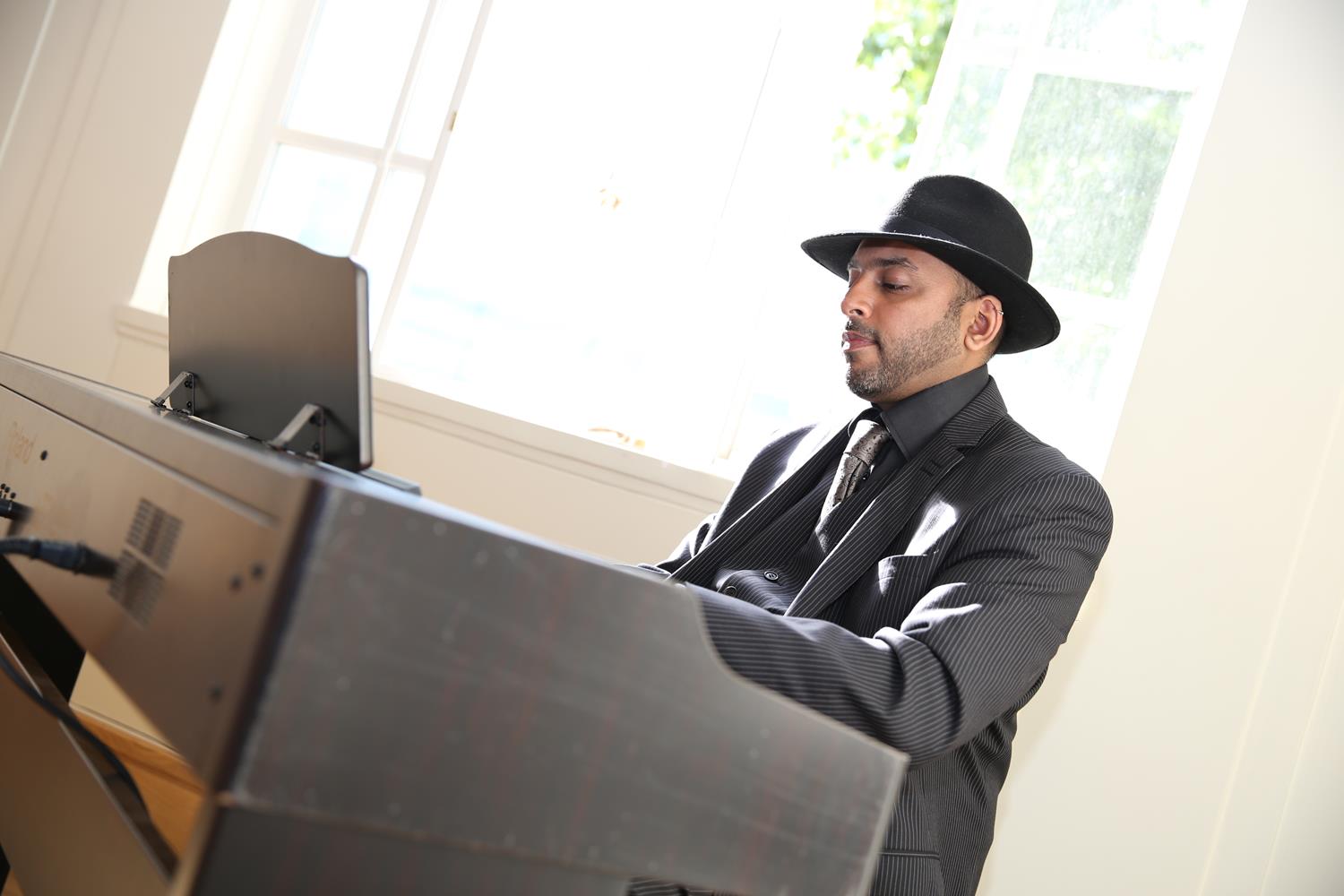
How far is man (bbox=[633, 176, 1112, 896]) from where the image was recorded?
3.61 ft

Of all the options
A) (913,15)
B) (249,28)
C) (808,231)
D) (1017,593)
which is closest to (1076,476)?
(1017,593)

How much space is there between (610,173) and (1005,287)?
142cm

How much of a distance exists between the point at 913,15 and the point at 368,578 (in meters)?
7.47

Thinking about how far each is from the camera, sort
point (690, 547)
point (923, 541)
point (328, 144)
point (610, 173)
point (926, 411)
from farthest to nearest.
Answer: point (328, 144)
point (610, 173)
point (690, 547)
point (926, 411)
point (923, 541)

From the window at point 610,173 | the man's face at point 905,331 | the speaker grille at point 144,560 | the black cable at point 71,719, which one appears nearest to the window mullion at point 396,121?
the window at point 610,173

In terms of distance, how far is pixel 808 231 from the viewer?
2822mm

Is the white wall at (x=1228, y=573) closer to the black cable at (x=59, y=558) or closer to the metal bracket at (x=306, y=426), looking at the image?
the metal bracket at (x=306, y=426)

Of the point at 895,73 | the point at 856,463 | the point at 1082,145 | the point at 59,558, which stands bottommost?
the point at 59,558

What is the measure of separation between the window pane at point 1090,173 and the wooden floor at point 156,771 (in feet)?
7.41

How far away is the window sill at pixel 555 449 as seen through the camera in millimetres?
2463

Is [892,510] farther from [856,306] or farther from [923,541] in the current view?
[856,306]

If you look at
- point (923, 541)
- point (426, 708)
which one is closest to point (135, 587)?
point (426, 708)

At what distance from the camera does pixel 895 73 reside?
744 centimetres

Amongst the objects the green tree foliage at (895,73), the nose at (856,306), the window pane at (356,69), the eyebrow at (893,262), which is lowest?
the nose at (856,306)
